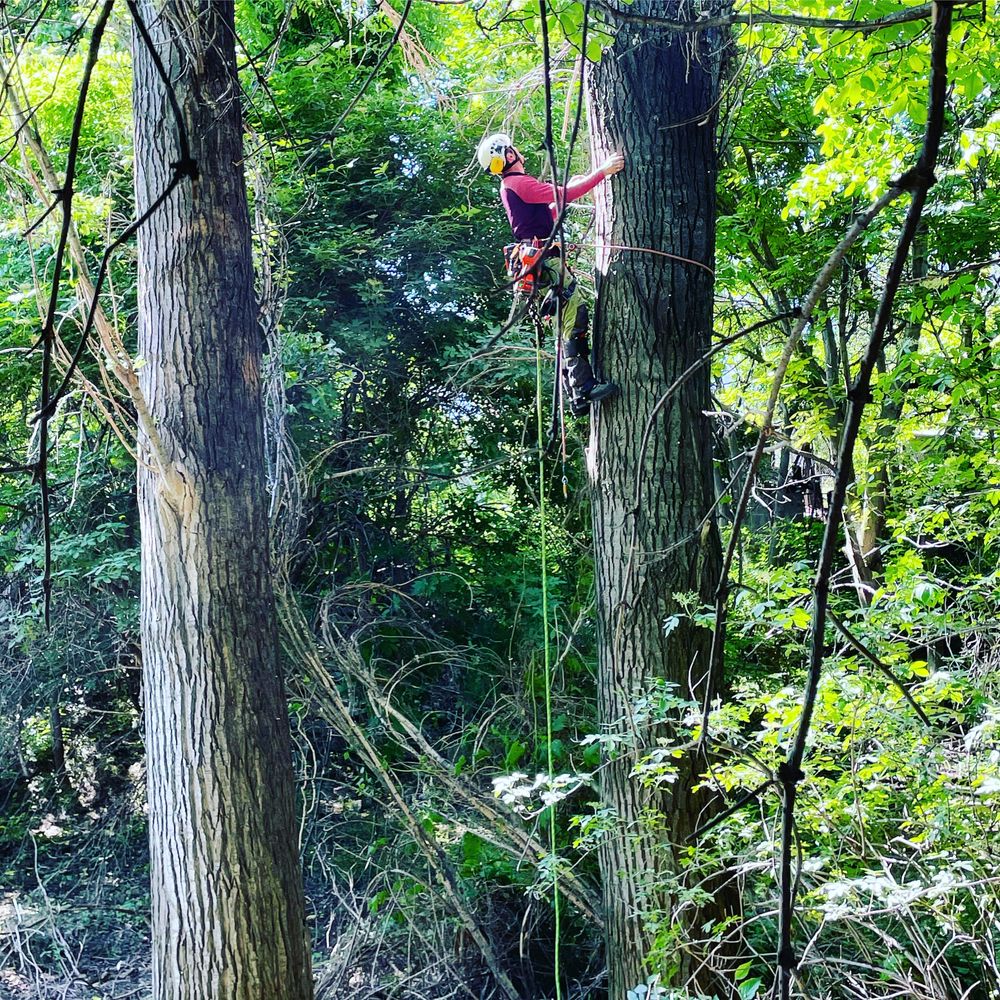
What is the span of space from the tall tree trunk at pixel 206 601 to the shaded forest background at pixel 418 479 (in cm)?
37

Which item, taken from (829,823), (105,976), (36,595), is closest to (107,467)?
(36,595)

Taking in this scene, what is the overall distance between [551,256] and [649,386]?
71cm

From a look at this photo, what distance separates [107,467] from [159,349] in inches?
83.6

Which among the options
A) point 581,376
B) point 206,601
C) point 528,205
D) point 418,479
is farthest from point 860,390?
point 418,479

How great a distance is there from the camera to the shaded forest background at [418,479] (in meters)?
5.25

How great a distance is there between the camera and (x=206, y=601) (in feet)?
14.7

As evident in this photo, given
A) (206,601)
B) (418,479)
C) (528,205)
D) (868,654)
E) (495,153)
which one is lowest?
(206,601)

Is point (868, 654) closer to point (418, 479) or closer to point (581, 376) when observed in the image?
point (581, 376)

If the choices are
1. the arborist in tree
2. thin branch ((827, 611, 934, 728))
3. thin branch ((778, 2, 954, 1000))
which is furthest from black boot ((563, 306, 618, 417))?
thin branch ((778, 2, 954, 1000))

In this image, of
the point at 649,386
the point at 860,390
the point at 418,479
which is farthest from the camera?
the point at 418,479

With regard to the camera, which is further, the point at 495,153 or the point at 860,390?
the point at 495,153

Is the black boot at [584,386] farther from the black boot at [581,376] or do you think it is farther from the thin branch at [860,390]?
the thin branch at [860,390]

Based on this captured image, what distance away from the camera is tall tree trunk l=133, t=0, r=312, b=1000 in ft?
14.3

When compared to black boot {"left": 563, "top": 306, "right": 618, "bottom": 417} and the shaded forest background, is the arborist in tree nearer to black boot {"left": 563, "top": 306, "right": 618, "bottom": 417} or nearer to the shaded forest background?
black boot {"left": 563, "top": 306, "right": 618, "bottom": 417}
